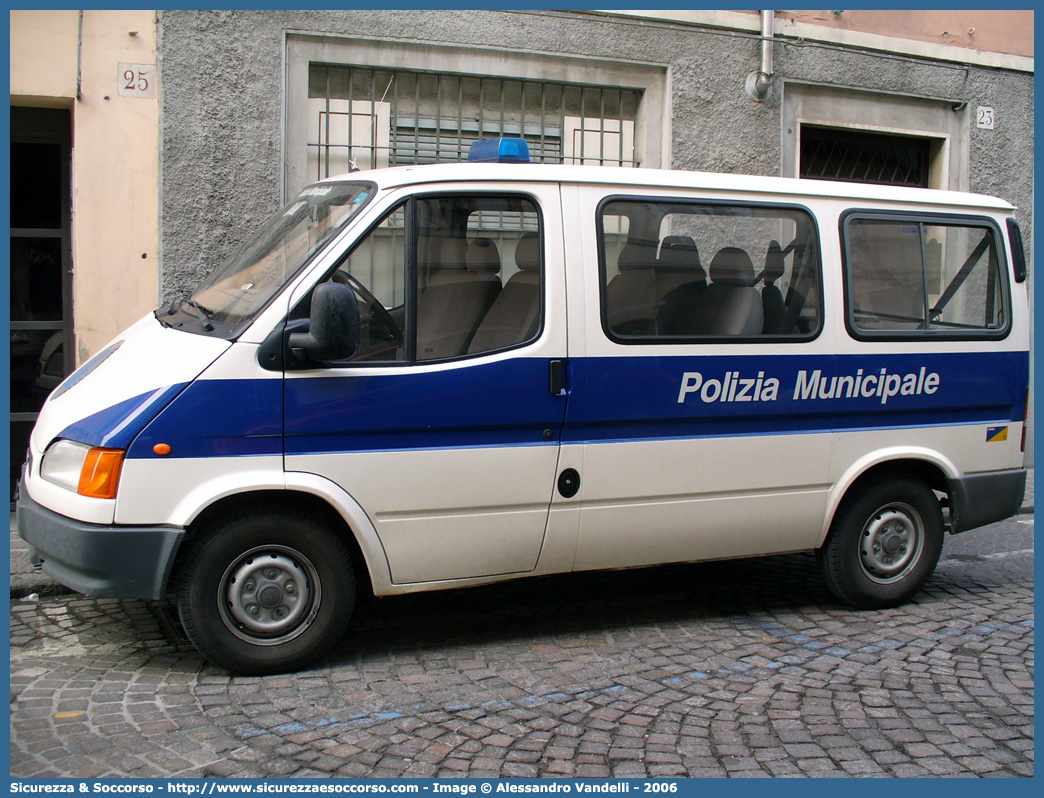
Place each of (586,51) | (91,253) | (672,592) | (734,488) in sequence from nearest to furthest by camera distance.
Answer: (734,488) → (672,592) → (91,253) → (586,51)

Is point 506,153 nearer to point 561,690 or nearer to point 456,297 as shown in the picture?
point 456,297

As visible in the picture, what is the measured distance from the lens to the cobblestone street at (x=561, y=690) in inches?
145

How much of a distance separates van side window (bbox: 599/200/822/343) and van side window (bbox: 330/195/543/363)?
38 cm

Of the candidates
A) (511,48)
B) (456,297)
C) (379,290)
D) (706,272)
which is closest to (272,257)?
(379,290)

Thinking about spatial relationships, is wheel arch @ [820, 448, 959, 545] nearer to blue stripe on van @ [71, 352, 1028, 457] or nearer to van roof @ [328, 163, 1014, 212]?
blue stripe on van @ [71, 352, 1028, 457]

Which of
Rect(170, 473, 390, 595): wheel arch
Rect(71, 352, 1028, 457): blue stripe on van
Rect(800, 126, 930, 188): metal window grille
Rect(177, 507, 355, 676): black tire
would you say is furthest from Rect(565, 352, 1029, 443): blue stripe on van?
Rect(800, 126, 930, 188): metal window grille

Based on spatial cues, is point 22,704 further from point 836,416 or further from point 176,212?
point 176,212

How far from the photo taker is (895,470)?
564 cm

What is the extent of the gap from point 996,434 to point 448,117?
16.9ft

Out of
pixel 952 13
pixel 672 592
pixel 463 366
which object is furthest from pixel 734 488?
pixel 952 13

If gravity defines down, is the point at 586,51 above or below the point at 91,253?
above

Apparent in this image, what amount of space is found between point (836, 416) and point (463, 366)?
201 centimetres

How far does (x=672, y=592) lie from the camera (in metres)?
5.94
